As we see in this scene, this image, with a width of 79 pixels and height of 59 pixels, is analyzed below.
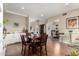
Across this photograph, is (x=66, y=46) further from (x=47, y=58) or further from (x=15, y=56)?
(x=15, y=56)

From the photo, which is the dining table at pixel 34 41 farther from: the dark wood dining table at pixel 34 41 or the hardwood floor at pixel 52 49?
the hardwood floor at pixel 52 49

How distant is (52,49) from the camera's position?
2.70 meters

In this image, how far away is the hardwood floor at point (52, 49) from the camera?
266 cm

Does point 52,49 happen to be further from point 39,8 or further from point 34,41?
point 39,8

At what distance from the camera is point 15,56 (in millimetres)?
2686

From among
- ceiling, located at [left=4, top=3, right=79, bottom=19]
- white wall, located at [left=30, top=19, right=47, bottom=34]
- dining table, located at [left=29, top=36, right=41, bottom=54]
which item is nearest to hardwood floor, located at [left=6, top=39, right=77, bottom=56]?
dining table, located at [left=29, top=36, right=41, bottom=54]

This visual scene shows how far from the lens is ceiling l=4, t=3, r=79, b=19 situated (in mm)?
2633

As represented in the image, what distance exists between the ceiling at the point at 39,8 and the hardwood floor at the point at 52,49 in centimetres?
69

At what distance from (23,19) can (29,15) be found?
0.18 meters

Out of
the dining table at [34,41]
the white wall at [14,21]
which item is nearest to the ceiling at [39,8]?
the white wall at [14,21]

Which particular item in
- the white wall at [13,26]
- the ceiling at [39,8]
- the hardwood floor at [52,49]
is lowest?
the hardwood floor at [52,49]

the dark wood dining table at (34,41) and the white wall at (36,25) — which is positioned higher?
the white wall at (36,25)

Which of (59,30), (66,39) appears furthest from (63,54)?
(59,30)

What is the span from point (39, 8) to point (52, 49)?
103 cm
